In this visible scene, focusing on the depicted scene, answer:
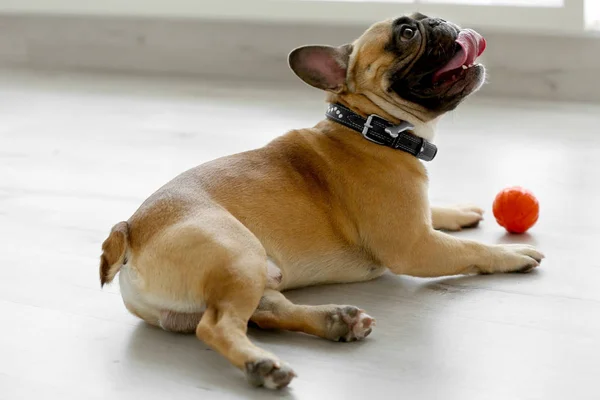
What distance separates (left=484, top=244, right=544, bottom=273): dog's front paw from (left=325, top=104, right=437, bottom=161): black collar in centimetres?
28

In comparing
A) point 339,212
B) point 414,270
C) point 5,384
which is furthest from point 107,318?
point 414,270

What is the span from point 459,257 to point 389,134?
0.32 metres

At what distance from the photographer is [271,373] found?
1588 mm

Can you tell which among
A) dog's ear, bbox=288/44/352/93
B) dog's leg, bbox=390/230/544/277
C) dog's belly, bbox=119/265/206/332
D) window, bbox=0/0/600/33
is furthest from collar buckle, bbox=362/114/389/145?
window, bbox=0/0/600/33

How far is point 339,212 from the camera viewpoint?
6.75ft

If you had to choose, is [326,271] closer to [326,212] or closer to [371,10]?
[326,212]

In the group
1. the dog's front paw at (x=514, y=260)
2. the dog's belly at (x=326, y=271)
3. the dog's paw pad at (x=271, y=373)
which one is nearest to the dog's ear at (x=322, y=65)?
the dog's belly at (x=326, y=271)

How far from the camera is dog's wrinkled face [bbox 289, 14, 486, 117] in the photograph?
210 cm

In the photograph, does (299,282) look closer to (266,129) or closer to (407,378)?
(407,378)

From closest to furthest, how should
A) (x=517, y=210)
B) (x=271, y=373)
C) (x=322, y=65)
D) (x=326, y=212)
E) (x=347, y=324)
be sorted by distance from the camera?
(x=271, y=373) → (x=347, y=324) → (x=326, y=212) → (x=322, y=65) → (x=517, y=210)

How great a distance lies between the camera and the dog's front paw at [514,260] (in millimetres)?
2125

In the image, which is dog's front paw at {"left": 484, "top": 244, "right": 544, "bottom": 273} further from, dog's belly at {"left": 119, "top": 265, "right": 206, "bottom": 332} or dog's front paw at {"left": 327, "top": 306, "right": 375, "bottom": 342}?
dog's belly at {"left": 119, "top": 265, "right": 206, "bottom": 332}

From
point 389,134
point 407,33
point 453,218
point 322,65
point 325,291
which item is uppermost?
point 407,33

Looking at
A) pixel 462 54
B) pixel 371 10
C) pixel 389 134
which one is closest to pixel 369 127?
pixel 389 134
